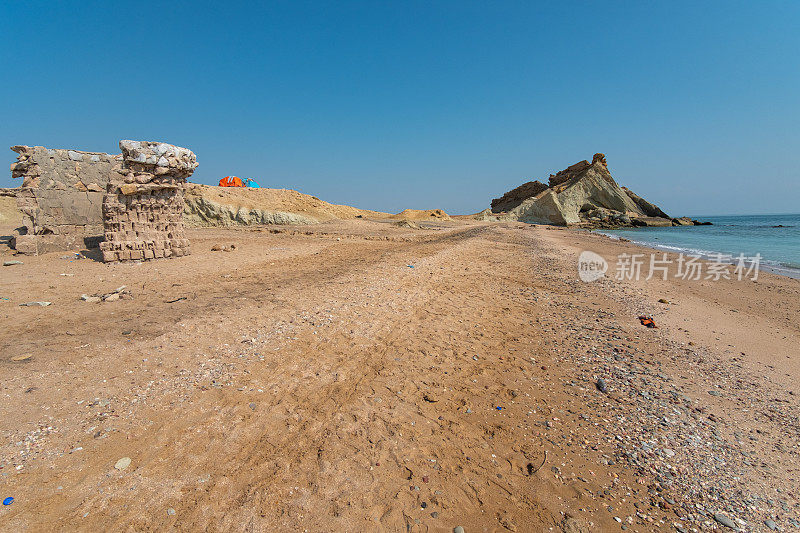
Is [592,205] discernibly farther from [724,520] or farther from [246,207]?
[724,520]

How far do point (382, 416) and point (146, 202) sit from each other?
1004cm

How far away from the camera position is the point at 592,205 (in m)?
46.2

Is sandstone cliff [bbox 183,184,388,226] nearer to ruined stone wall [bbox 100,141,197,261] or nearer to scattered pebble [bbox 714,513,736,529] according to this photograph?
ruined stone wall [bbox 100,141,197,261]

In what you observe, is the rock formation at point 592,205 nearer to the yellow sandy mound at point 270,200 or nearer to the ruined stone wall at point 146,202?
the yellow sandy mound at point 270,200

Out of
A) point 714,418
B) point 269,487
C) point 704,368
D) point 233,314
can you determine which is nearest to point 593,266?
point 704,368

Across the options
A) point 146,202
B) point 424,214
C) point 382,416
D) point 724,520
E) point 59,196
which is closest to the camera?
point 724,520

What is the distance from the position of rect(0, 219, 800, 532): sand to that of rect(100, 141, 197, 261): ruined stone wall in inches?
124

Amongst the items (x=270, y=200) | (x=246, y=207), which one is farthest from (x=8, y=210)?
(x=270, y=200)

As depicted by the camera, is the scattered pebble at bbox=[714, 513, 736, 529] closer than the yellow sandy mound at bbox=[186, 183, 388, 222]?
Yes

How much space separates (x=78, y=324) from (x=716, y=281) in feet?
47.8

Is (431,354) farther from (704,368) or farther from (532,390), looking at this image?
(704,368)

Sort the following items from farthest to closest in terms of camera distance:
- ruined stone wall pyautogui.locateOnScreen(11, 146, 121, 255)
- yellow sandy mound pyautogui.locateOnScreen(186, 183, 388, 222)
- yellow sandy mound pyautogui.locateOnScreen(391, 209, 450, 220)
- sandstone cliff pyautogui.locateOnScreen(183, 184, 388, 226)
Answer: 1. yellow sandy mound pyautogui.locateOnScreen(391, 209, 450, 220)
2. yellow sandy mound pyautogui.locateOnScreen(186, 183, 388, 222)
3. sandstone cliff pyautogui.locateOnScreen(183, 184, 388, 226)
4. ruined stone wall pyautogui.locateOnScreen(11, 146, 121, 255)

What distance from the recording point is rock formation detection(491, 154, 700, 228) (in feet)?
144

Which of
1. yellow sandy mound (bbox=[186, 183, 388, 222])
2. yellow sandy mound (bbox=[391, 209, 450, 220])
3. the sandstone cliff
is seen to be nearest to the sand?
the sandstone cliff
